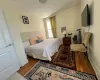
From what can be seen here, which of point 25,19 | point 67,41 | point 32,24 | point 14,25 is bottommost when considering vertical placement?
point 67,41

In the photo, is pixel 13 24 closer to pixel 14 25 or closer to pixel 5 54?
pixel 14 25

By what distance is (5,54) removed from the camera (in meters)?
1.80

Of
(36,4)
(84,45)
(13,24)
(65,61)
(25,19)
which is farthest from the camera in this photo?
(25,19)

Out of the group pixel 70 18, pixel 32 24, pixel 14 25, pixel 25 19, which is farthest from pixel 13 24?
pixel 70 18

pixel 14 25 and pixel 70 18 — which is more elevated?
pixel 70 18

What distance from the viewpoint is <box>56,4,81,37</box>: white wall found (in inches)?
156

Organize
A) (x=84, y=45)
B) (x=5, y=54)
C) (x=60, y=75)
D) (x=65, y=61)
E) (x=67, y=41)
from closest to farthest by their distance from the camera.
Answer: (x=60, y=75) → (x=5, y=54) → (x=65, y=61) → (x=84, y=45) → (x=67, y=41)

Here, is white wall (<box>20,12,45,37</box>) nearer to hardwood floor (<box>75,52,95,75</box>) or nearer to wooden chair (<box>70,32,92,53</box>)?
wooden chair (<box>70,32,92,53</box>)

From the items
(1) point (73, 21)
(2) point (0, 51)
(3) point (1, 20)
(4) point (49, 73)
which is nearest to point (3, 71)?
(2) point (0, 51)

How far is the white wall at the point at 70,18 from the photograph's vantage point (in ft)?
13.0

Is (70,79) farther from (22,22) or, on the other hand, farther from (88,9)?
(22,22)

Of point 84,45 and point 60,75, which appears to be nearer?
point 60,75

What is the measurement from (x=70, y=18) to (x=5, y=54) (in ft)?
13.0

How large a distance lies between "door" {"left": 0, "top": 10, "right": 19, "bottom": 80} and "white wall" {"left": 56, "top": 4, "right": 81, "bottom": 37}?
3.44 m
